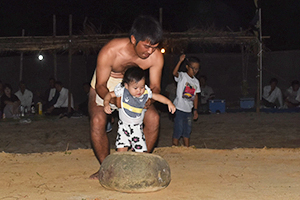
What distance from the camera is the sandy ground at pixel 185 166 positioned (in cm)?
367

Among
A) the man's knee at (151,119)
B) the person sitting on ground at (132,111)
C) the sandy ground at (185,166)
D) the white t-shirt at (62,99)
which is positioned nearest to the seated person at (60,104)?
the white t-shirt at (62,99)

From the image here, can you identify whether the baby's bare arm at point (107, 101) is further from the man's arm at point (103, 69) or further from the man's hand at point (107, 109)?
the man's arm at point (103, 69)

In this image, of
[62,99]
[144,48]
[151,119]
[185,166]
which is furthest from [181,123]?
[62,99]

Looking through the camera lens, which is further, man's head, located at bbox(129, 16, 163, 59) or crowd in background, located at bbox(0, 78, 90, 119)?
crowd in background, located at bbox(0, 78, 90, 119)

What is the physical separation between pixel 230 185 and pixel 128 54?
69.8 inches

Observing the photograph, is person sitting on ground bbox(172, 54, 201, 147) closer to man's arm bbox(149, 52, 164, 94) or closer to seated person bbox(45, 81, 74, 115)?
man's arm bbox(149, 52, 164, 94)

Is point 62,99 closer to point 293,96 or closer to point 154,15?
point 293,96

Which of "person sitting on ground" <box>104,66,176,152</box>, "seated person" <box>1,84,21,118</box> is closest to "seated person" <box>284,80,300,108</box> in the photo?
"seated person" <box>1,84,21,118</box>

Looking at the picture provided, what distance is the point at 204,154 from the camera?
19.0 ft

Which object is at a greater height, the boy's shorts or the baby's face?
the baby's face

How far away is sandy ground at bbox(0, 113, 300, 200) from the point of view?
367cm

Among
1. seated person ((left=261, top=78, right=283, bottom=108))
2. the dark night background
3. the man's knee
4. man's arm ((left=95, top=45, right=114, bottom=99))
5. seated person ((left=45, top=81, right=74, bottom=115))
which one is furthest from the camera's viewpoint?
the dark night background

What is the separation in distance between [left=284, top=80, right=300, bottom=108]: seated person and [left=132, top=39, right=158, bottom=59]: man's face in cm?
919

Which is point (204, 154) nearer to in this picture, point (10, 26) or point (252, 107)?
point (252, 107)
